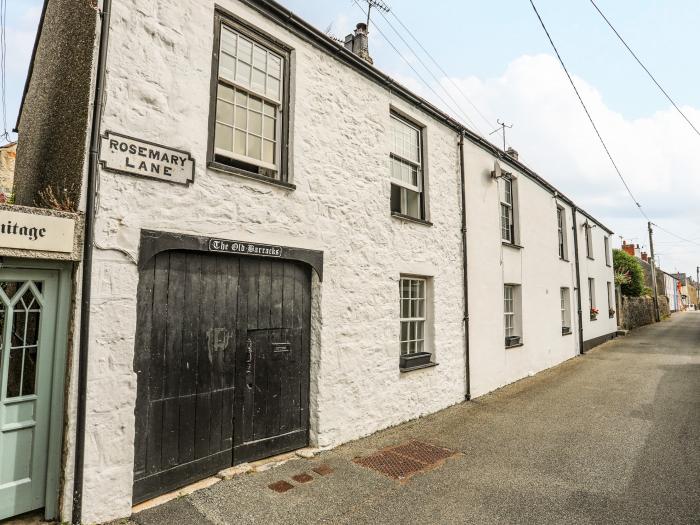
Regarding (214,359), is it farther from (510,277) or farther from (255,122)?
(510,277)

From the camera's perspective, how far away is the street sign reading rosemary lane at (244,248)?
186 inches

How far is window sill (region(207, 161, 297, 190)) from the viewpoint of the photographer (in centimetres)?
477

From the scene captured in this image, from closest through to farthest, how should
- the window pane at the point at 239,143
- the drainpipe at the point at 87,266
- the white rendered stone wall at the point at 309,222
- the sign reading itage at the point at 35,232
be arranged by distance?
the sign reading itage at the point at 35,232
the drainpipe at the point at 87,266
the white rendered stone wall at the point at 309,222
the window pane at the point at 239,143

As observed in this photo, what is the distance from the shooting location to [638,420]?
6.98 metres

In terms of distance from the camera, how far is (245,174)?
16.5 ft

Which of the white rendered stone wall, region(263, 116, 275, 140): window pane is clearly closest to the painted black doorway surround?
the white rendered stone wall

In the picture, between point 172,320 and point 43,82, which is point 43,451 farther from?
point 43,82

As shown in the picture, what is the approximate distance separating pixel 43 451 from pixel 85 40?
4.11 m

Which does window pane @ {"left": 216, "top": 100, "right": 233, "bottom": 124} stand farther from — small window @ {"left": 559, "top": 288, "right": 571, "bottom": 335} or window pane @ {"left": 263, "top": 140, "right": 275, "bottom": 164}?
small window @ {"left": 559, "top": 288, "right": 571, "bottom": 335}

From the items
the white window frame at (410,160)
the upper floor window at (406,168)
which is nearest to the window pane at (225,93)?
the white window frame at (410,160)

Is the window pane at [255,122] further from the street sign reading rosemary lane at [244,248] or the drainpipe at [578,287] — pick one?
the drainpipe at [578,287]

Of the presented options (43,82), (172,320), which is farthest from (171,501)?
(43,82)

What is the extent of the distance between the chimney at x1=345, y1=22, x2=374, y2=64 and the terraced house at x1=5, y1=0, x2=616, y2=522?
0.16 ft

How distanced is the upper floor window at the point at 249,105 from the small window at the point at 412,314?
11.2 feet
